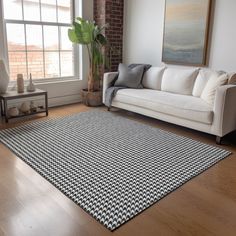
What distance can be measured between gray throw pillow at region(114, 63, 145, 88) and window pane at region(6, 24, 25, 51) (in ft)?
5.35

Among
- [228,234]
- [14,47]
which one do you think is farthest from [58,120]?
[228,234]

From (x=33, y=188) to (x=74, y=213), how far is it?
48 cm

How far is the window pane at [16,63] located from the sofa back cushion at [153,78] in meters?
1.99

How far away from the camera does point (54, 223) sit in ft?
5.29

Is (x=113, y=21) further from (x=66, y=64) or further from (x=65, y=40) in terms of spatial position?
(x=66, y=64)

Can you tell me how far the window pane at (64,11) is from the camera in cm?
434

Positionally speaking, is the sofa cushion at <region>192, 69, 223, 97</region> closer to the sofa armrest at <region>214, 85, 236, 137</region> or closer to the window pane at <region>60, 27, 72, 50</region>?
the sofa armrest at <region>214, 85, 236, 137</region>

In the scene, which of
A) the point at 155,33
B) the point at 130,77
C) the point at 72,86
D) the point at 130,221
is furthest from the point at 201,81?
the point at 130,221

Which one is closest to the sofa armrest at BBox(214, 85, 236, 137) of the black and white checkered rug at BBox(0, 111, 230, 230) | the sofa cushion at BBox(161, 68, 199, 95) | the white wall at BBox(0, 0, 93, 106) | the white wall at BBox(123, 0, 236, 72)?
the black and white checkered rug at BBox(0, 111, 230, 230)

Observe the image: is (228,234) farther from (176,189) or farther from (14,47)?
(14,47)

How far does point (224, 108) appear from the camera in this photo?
2.79 meters

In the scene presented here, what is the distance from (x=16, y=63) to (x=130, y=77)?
6.01 ft

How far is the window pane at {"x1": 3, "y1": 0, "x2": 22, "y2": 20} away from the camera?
3720 millimetres

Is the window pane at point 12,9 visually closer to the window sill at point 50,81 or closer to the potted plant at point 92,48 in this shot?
the potted plant at point 92,48
